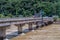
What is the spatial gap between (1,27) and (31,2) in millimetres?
61651

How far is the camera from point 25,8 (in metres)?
70.4

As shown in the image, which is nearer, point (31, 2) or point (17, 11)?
point (17, 11)

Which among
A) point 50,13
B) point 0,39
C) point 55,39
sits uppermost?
point 0,39

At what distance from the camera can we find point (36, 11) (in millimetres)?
71062

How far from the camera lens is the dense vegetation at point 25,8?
6681 centimetres

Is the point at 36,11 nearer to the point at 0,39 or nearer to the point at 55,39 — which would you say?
the point at 55,39

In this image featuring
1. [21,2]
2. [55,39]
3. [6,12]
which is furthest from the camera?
[21,2]

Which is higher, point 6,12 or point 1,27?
point 1,27

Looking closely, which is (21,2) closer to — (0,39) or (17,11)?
(17,11)

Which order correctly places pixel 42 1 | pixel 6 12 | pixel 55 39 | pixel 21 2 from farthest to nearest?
pixel 42 1 → pixel 21 2 → pixel 6 12 → pixel 55 39

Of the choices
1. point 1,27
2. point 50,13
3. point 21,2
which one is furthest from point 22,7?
point 1,27

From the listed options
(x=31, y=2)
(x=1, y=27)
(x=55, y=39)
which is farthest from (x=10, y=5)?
(x=1, y=27)

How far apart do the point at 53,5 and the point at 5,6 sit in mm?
12887

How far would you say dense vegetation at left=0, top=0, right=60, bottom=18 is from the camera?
66812mm
